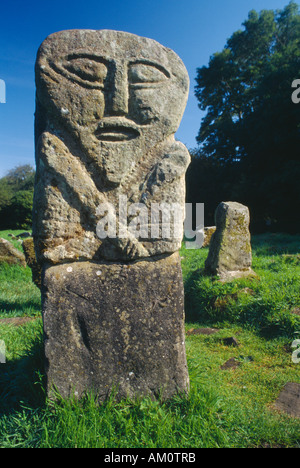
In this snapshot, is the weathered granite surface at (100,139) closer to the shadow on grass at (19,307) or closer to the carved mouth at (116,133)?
the carved mouth at (116,133)

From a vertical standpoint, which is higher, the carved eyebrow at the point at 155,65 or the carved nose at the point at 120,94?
the carved eyebrow at the point at 155,65

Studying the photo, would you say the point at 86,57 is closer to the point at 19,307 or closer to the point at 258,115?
the point at 19,307

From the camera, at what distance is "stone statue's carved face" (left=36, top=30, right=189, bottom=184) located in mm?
2367

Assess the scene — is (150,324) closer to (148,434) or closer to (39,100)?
(148,434)

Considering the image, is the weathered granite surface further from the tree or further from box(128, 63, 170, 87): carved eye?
the tree

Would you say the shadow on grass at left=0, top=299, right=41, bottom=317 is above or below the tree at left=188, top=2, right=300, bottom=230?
below

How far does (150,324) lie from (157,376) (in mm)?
398

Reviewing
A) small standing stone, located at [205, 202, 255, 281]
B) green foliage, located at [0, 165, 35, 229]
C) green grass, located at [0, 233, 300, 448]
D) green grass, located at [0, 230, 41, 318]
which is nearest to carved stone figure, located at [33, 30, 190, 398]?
green grass, located at [0, 233, 300, 448]

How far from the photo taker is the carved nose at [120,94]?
2453mm

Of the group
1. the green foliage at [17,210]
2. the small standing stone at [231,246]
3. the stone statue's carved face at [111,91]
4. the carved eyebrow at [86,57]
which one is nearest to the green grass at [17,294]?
the small standing stone at [231,246]

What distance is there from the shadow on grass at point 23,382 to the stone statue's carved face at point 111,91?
168 centimetres

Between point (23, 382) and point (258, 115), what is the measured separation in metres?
19.4

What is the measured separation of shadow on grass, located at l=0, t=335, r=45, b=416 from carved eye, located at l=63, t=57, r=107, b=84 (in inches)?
88.8
